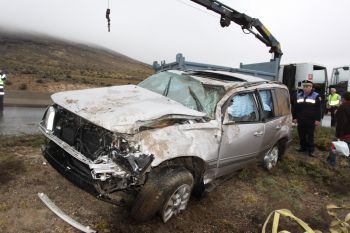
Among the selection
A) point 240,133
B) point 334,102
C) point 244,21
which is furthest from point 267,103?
point 334,102

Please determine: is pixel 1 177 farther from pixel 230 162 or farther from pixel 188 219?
pixel 230 162

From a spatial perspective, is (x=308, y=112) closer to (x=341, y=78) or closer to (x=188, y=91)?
(x=188, y=91)

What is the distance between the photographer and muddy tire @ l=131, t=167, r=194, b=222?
3.70 metres

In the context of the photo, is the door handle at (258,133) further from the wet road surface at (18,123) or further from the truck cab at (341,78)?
the truck cab at (341,78)

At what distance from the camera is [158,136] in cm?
382

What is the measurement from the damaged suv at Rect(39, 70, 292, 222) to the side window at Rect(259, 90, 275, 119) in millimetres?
35

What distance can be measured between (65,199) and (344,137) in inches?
220

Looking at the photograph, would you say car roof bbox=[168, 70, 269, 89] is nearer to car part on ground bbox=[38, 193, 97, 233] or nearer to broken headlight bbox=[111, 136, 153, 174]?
broken headlight bbox=[111, 136, 153, 174]

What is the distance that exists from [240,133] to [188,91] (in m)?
0.96

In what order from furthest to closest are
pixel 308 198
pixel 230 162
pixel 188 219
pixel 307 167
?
pixel 307 167 → pixel 308 198 → pixel 230 162 → pixel 188 219

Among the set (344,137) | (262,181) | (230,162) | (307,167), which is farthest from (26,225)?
(344,137)

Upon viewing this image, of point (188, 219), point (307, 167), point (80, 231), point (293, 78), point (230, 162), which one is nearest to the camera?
point (80, 231)

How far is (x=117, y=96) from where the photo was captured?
4719mm

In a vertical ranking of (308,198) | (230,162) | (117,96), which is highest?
(117,96)
